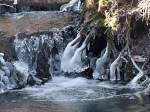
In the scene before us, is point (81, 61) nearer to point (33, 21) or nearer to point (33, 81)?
point (33, 81)

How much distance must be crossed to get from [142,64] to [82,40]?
1.91m

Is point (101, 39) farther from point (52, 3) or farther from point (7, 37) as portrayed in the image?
point (52, 3)

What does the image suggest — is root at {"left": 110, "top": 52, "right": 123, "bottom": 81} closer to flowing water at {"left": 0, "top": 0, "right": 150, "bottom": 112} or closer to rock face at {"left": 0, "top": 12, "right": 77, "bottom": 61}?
flowing water at {"left": 0, "top": 0, "right": 150, "bottom": 112}

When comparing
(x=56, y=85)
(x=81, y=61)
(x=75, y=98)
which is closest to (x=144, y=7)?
(x=75, y=98)

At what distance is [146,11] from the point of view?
11.6m

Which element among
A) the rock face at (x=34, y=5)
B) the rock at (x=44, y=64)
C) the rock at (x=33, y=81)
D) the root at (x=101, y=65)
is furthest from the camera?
the rock face at (x=34, y=5)

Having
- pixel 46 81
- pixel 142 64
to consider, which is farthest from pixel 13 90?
pixel 142 64

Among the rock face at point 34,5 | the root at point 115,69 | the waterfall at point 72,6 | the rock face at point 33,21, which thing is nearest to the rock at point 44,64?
the rock face at point 33,21

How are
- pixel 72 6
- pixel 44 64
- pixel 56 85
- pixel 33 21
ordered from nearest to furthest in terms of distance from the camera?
pixel 56 85 < pixel 44 64 < pixel 33 21 < pixel 72 6

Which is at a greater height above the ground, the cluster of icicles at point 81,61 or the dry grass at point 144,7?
the dry grass at point 144,7

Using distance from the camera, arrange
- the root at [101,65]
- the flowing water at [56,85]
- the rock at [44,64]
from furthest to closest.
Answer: the rock at [44,64], the root at [101,65], the flowing water at [56,85]

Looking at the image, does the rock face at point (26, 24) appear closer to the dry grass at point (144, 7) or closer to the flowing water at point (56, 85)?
the flowing water at point (56, 85)

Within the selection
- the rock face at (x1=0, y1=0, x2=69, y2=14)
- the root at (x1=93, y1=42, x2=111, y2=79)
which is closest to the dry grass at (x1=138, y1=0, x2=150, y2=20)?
the root at (x1=93, y1=42, x2=111, y2=79)

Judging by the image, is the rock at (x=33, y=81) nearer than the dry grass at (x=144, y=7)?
No
